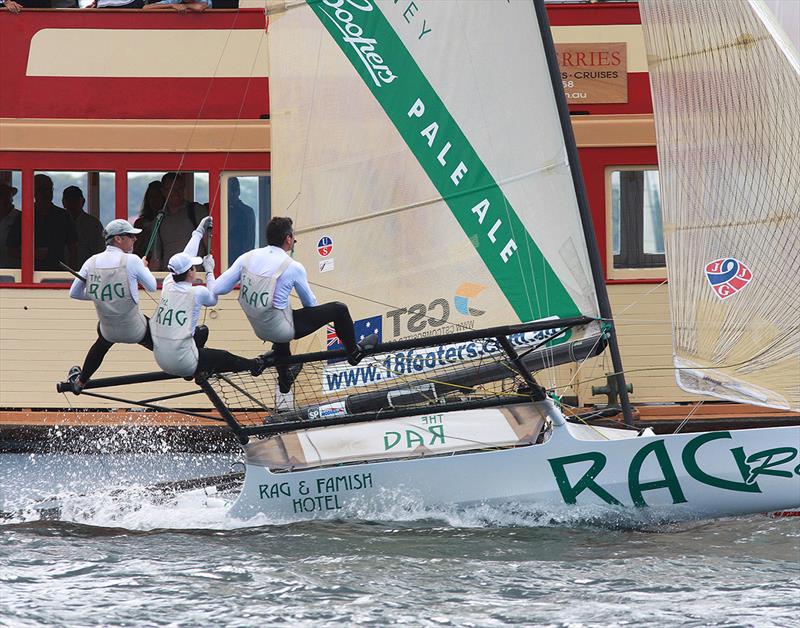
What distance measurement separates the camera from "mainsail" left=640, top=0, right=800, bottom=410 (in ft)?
31.7

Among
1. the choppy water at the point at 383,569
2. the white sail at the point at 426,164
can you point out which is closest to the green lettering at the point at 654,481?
the choppy water at the point at 383,569

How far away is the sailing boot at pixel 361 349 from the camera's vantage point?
30.9 feet

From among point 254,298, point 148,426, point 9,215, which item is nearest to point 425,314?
point 254,298

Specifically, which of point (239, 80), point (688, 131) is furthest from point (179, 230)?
point (688, 131)

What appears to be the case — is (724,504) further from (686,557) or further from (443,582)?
(443,582)

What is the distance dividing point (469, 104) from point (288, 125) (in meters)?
1.40

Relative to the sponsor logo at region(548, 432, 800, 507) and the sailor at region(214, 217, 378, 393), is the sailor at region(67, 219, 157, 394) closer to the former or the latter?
the sailor at region(214, 217, 378, 393)

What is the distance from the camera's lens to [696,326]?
9891mm

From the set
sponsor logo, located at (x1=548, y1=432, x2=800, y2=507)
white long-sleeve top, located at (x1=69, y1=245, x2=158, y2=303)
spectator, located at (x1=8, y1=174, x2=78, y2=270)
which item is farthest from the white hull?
spectator, located at (x1=8, y1=174, x2=78, y2=270)

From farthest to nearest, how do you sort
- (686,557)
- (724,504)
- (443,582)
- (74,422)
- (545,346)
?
(74,422)
(545,346)
(724,504)
(686,557)
(443,582)

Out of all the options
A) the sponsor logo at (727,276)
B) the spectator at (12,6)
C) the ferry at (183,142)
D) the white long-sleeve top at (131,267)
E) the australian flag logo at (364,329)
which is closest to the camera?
the white long-sleeve top at (131,267)

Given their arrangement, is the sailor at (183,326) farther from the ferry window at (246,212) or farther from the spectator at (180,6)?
the spectator at (180,6)

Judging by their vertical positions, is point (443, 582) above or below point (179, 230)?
below

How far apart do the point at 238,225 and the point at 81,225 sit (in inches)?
53.4
